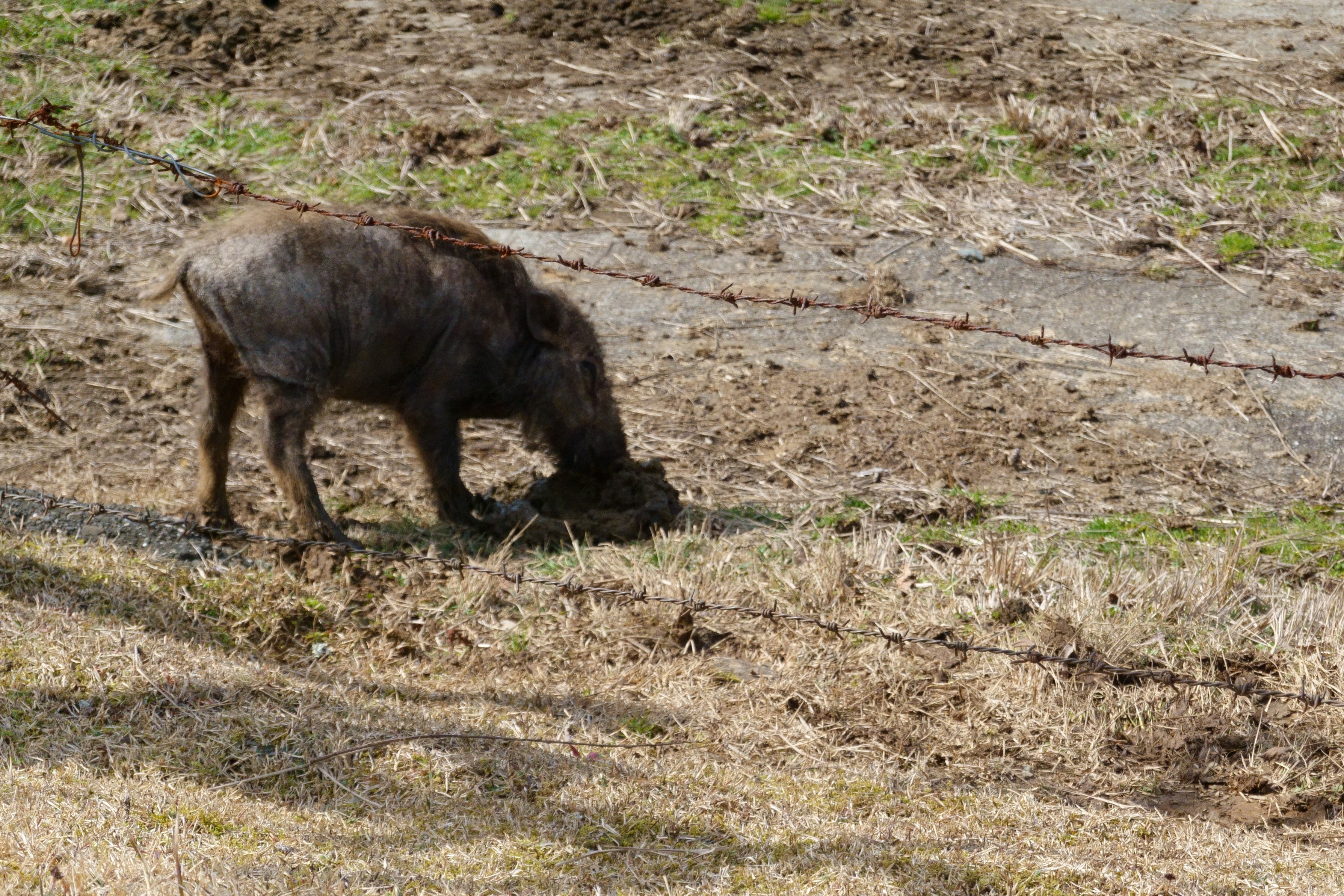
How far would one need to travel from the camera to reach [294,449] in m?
6.59

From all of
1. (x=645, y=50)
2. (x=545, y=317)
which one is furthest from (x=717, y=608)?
(x=645, y=50)

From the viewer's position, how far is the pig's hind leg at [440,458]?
23.6 feet

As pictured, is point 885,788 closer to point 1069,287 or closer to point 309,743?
point 309,743

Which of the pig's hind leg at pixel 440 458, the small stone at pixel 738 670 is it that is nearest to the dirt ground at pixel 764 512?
the small stone at pixel 738 670

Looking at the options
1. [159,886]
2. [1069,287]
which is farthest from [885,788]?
[1069,287]

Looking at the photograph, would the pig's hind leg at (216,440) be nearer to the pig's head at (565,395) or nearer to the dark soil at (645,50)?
the pig's head at (565,395)

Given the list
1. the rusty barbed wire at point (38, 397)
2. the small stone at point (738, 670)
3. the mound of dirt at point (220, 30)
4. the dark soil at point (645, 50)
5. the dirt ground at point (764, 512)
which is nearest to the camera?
the dirt ground at point (764, 512)

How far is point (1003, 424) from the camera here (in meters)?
8.32

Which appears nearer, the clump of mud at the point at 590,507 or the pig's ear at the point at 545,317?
the clump of mud at the point at 590,507

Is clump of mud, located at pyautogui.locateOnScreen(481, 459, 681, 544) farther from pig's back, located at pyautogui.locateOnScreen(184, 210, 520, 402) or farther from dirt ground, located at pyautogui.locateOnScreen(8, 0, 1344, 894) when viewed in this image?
pig's back, located at pyautogui.locateOnScreen(184, 210, 520, 402)

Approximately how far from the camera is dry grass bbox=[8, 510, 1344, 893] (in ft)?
13.9

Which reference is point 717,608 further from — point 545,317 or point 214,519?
point 214,519

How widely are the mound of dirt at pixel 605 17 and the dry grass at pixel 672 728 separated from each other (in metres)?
7.94

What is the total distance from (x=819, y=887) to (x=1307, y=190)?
29.6 feet
